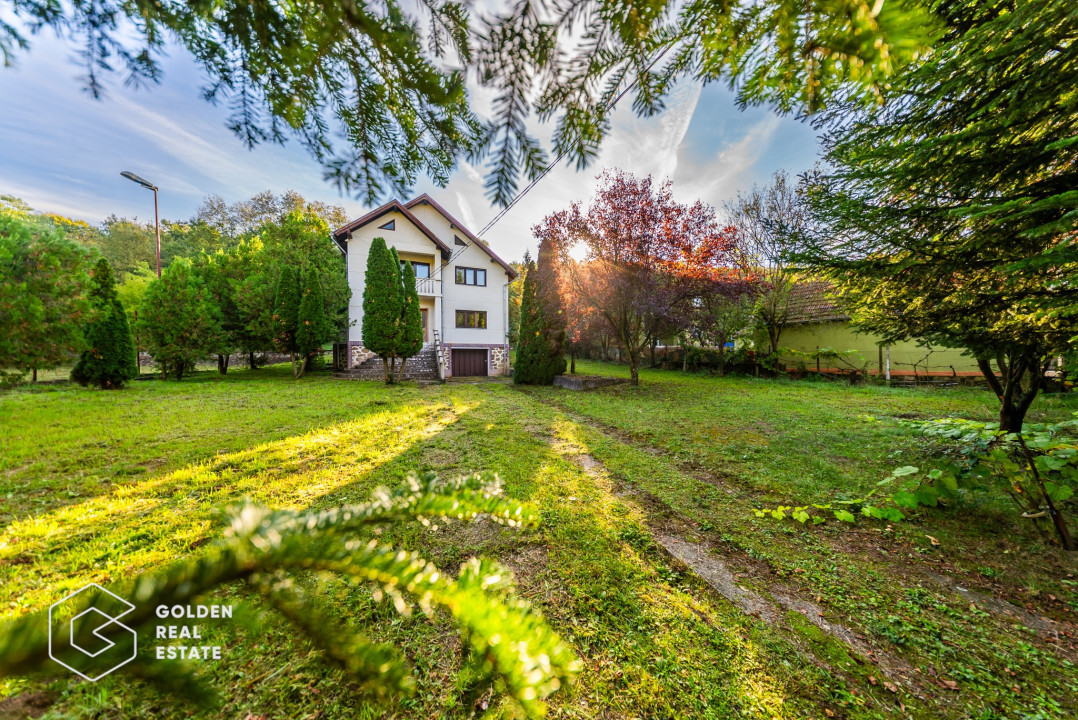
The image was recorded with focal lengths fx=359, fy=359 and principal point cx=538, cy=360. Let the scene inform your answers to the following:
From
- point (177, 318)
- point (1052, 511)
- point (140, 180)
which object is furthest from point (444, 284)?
point (1052, 511)

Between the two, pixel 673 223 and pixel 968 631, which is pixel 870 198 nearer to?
pixel 968 631

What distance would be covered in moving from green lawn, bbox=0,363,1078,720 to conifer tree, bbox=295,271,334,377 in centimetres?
739

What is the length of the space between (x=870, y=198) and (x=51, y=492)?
915cm

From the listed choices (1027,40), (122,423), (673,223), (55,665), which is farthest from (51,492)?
(673,223)

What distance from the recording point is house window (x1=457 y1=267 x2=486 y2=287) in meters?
16.8

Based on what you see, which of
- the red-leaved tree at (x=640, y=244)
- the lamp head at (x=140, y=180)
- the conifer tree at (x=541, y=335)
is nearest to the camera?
the lamp head at (x=140, y=180)

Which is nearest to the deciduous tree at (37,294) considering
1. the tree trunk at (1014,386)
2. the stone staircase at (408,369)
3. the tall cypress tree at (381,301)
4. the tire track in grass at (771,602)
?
the tall cypress tree at (381,301)

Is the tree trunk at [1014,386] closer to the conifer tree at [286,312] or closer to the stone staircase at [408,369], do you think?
the stone staircase at [408,369]

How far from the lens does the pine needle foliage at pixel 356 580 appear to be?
1.48 ft

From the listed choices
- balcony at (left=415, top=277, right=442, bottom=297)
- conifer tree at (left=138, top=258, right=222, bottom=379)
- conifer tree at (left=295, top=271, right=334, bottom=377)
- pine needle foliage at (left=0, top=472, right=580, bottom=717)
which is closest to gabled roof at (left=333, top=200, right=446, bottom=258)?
balcony at (left=415, top=277, right=442, bottom=297)

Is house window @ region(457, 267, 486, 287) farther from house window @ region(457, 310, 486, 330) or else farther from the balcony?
house window @ region(457, 310, 486, 330)

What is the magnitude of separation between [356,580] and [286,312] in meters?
16.1

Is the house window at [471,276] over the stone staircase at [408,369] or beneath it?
over

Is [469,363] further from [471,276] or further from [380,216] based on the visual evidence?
[380,216]
